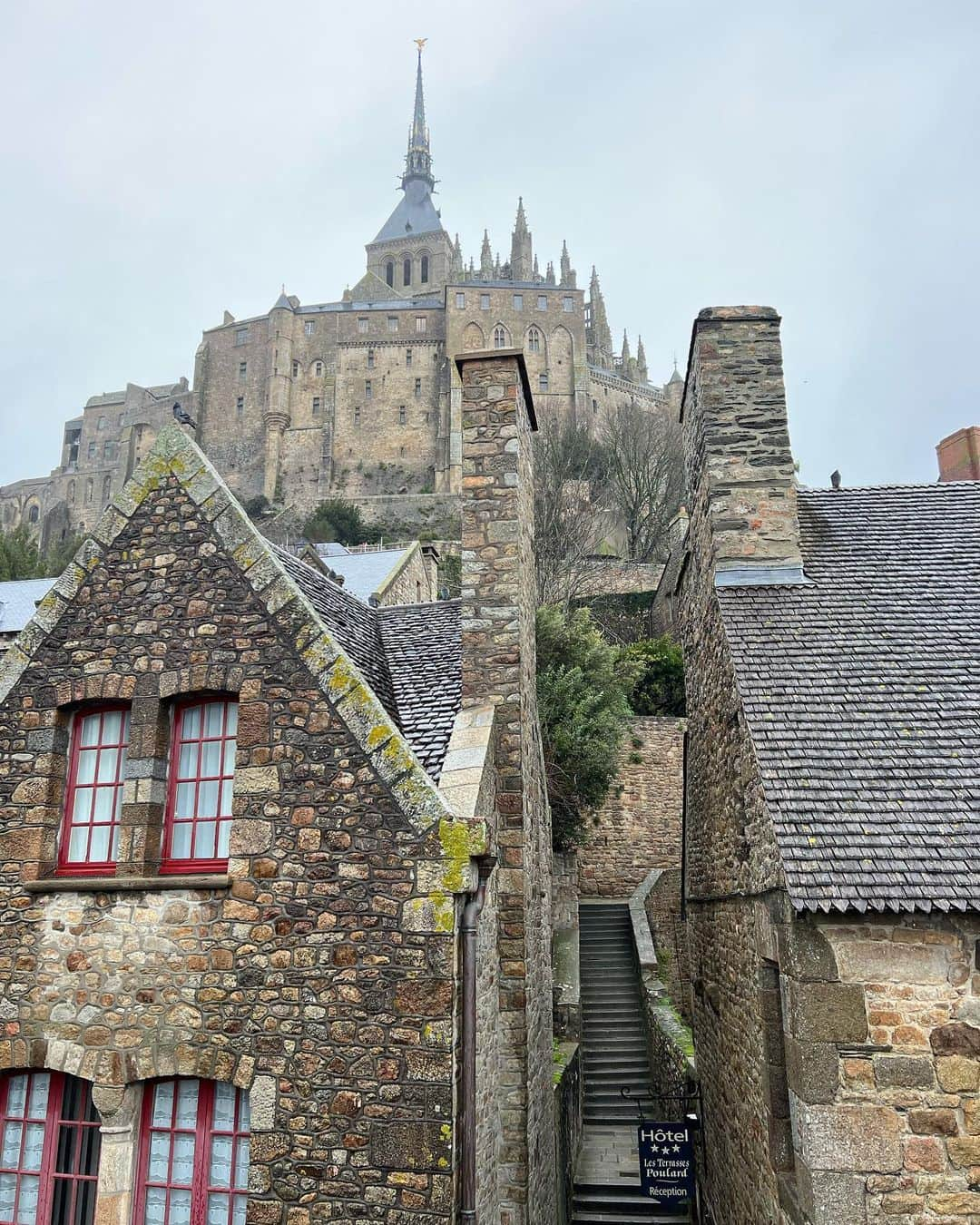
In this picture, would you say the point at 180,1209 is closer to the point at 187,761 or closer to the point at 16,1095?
the point at 16,1095

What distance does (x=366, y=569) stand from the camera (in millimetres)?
17141

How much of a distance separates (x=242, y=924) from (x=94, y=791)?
5.37ft

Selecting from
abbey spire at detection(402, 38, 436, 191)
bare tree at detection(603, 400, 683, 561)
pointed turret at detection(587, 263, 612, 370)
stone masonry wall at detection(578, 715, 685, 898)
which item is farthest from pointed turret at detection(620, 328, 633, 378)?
stone masonry wall at detection(578, 715, 685, 898)

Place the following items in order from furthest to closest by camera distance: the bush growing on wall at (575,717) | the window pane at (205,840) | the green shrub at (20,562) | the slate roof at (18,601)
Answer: the green shrub at (20,562) < the bush growing on wall at (575,717) < the slate roof at (18,601) < the window pane at (205,840)

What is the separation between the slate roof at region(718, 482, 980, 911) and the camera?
564 centimetres

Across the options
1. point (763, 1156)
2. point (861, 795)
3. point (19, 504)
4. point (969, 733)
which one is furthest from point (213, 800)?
point (19, 504)

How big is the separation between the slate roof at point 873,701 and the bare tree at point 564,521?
15.8m

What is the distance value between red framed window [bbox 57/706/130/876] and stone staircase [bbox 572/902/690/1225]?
8.13 m

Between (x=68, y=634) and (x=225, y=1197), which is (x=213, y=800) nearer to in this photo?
(x=68, y=634)

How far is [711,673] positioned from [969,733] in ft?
9.83

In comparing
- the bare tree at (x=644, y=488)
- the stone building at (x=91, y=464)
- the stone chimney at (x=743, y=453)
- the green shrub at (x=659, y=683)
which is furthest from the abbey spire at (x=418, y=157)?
the stone chimney at (x=743, y=453)

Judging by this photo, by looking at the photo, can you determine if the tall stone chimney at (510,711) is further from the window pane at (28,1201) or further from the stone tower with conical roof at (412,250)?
the stone tower with conical roof at (412,250)

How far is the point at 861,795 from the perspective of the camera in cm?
611

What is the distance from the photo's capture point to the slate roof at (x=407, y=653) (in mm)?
7395
